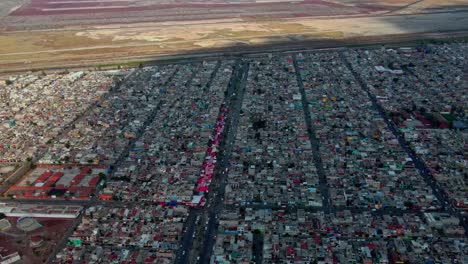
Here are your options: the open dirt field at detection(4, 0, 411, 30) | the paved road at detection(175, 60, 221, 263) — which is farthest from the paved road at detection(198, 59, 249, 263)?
the open dirt field at detection(4, 0, 411, 30)

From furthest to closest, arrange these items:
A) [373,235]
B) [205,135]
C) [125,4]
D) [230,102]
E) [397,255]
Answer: [125,4] → [230,102] → [205,135] → [373,235] → [397,255]

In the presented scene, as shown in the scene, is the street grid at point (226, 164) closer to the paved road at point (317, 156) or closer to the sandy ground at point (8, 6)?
the paved road at point (317, 156)

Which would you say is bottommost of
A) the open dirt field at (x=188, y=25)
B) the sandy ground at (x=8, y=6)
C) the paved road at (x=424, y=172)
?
the paved road at (x=424, y=172)

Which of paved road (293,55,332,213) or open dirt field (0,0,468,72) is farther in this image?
open dirt field (0,0,468,72)

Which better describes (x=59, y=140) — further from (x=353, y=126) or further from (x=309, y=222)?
(x=353, y=126)

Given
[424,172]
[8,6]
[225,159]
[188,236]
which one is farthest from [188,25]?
[188,236]

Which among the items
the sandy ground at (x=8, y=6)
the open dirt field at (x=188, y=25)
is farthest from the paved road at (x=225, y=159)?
the sandy ground at (x=8, y=6)

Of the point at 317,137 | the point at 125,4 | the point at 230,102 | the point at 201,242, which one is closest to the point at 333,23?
the point at 230,102

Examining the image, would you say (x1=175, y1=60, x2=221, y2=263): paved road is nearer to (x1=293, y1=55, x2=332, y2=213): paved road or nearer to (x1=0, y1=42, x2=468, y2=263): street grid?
(x1=0, y1=42, x2=468, y2=263): street grid

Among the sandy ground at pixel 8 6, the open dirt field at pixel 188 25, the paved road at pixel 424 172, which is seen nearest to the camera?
the paved road at pixel 424 172
